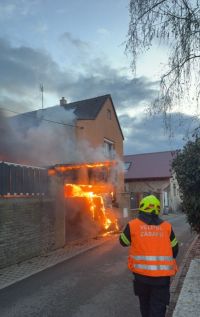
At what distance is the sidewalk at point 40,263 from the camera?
28.6ft

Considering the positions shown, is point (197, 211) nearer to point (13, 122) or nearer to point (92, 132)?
point (13, 122)

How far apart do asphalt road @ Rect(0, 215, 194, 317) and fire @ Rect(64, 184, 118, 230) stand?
5.44 m

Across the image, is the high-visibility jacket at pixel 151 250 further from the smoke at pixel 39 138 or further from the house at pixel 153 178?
the house at pixel 153 178

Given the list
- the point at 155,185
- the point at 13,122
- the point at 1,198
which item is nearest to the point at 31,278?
the point at 1,198

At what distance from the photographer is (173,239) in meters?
4.52

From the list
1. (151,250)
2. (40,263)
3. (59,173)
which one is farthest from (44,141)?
(151,250)

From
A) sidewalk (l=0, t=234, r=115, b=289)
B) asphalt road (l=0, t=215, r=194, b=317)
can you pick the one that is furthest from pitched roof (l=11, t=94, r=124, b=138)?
asphalt road (l=0, t=215, r=194, b=317)

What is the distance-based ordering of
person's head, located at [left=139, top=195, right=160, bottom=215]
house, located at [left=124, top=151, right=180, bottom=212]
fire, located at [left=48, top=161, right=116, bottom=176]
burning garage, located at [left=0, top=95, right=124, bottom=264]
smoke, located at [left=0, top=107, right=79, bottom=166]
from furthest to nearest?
house, located at [left=124, top=151, right=180, bottom=212] → smoke, located at [left=0, top=107, right=79, bottom=166] → fire, located at [left=48, top=161, right=116, bottom=176] → burning garage, located at [left=0, top=95, right=124, bottom=264] → person's head, located at [left=139, top=195, right=160, bottom=215]

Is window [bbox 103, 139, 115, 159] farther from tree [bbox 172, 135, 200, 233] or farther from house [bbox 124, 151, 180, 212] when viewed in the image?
tree [bbox 172, 135, 200, 233]

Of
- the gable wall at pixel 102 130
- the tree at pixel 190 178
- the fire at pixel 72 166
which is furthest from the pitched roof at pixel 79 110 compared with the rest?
the tree at pixel 190 178

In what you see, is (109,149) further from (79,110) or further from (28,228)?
(28,228)

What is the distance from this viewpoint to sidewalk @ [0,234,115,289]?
8703mm

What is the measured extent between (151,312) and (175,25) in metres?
4.68

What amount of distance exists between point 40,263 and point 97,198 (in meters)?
7.81
